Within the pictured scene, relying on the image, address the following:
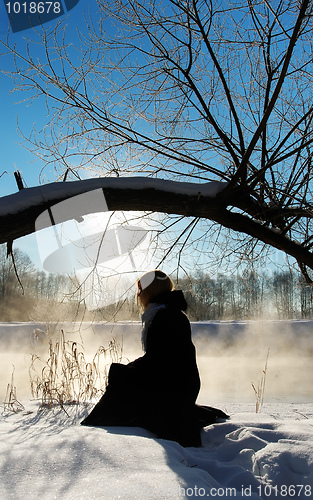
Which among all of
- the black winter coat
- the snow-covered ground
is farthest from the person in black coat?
the snow-covered ground

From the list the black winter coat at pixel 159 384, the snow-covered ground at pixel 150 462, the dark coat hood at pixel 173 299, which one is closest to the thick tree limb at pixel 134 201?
the dark coat hood at pixel 173 299

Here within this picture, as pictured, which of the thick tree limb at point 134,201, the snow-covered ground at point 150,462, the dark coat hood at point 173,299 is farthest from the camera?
the dark coat hood at point 173,299

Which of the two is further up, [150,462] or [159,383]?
[159,383]

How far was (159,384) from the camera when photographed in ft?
8.50

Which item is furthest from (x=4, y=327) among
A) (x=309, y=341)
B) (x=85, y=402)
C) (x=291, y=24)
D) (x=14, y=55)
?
(x=291, y=24)

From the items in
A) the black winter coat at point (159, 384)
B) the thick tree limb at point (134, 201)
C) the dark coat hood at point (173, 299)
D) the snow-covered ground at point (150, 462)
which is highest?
the thick tree limb at point (134, 201)

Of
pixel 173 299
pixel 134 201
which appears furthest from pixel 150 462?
pixel 134 201

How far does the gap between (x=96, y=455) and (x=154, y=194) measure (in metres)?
1.67

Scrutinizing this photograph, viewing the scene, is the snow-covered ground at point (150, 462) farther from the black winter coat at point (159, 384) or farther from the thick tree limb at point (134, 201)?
the thick tree limb at point (134, 201)

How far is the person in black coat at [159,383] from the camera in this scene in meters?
2.52

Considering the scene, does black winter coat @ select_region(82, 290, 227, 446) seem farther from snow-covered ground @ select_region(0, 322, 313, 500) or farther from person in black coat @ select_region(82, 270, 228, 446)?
snow-covered ground @ select_region(0, 322, 313, 500)

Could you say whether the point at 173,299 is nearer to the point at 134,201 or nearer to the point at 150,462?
the point at 134,201

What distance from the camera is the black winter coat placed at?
253cm

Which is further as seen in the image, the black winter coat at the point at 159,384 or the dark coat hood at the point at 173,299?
the dark coat hood at the point at 173,299
